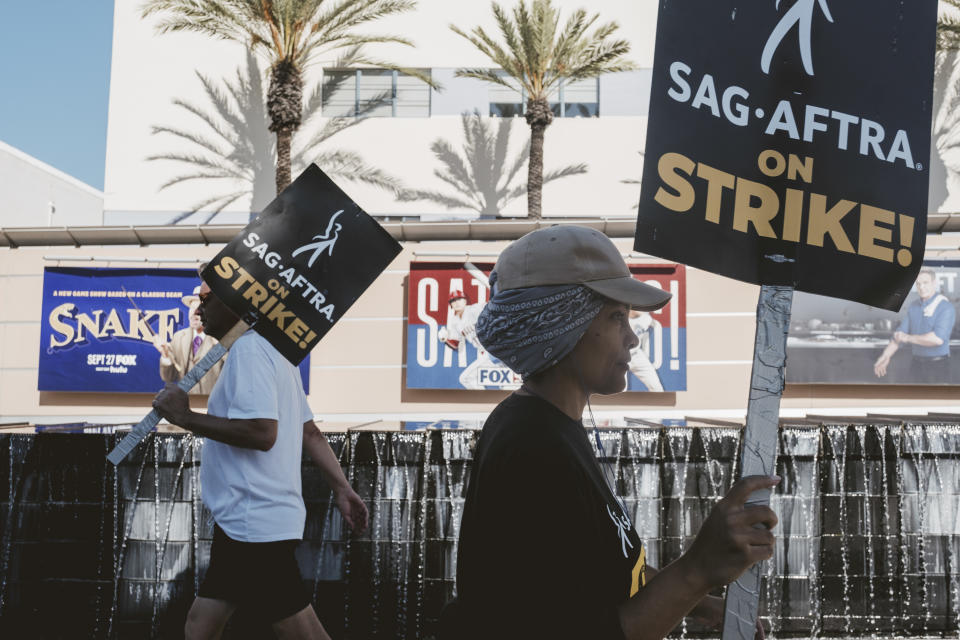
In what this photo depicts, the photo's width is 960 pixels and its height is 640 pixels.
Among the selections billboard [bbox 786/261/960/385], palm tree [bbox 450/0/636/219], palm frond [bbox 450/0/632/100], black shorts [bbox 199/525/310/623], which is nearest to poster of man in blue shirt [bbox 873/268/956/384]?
billboard [bbox 786/261/960/385]

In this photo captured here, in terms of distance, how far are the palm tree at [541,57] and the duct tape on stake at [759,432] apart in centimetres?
1788

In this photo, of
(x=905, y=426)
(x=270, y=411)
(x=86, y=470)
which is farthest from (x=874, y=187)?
(x=86, y=470)

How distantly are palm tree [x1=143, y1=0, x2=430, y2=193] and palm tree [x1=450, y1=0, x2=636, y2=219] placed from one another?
2.17 meters

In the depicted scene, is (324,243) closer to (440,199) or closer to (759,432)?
(759,432)

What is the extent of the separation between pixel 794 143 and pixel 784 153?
35 mm

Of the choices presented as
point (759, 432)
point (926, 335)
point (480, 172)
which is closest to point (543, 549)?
point (759, 432)

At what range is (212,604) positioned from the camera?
3.21m

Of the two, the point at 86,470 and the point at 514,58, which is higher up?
the point at 514,58

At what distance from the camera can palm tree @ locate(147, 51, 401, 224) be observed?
21438mm

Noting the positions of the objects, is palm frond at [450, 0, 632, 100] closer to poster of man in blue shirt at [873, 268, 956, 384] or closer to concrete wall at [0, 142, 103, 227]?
poster of man in blue shirt at [873, 268, 956, 384]

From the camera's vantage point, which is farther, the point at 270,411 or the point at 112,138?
the point at 112,138

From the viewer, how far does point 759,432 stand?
5.10 ft

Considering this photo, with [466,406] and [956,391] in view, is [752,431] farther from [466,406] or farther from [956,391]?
[956,391]

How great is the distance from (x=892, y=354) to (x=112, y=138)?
19.9 metres
